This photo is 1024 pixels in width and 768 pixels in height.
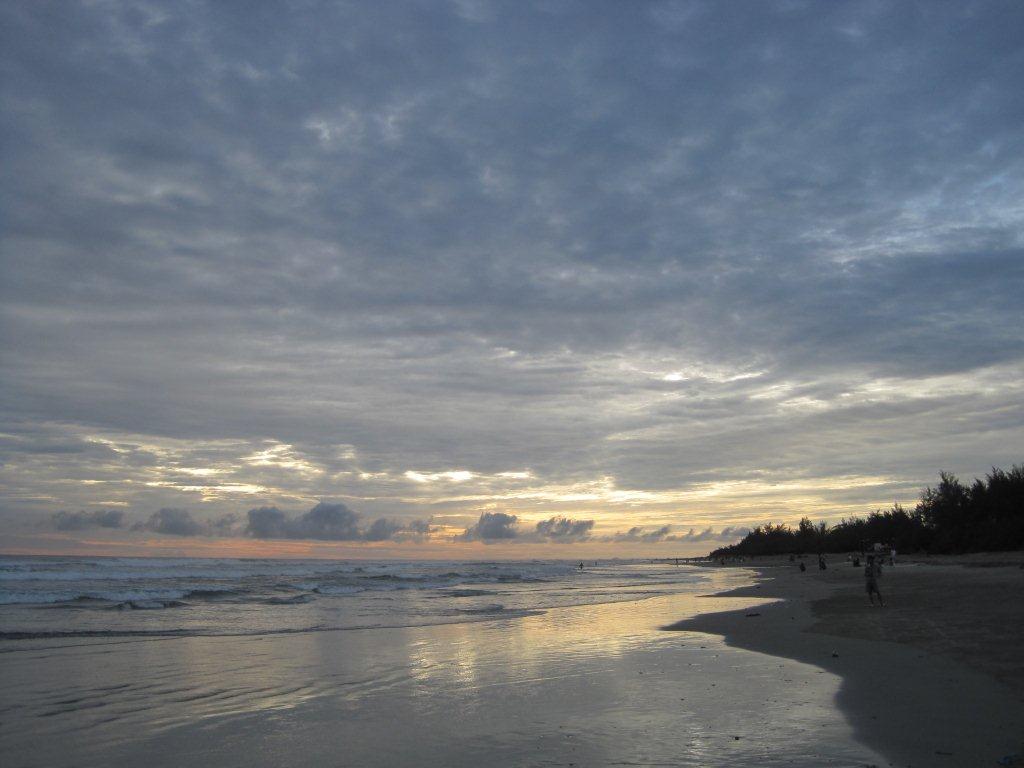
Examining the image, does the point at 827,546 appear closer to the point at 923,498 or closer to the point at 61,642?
the point at 923,498

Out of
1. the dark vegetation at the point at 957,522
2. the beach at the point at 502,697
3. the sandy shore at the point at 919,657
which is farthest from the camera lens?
the dark vegetation at the point at 957,522

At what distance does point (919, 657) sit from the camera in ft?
45.1

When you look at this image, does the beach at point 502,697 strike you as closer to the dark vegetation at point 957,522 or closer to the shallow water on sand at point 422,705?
the shallow water on sand at point 422,705

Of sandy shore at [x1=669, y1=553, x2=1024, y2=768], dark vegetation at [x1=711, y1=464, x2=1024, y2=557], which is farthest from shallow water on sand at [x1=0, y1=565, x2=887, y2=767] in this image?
dark vegetation at [x1=711, y1=464, x2=1024, y2=557]

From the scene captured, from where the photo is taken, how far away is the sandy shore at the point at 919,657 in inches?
324

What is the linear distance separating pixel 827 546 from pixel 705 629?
→ 322ft

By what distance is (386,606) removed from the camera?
111 feet

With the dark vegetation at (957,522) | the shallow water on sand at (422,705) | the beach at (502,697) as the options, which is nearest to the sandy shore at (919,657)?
the beach at (502,697)

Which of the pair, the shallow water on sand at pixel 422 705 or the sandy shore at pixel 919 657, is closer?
the sandy shore at pixel 919 657

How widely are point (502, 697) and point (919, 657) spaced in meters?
8.48

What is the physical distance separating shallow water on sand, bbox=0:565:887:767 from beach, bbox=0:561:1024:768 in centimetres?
5

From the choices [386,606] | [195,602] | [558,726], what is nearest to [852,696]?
[558,726]

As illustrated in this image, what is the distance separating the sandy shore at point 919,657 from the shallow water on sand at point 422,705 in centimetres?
64

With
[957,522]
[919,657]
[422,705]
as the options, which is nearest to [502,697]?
[422,705]
